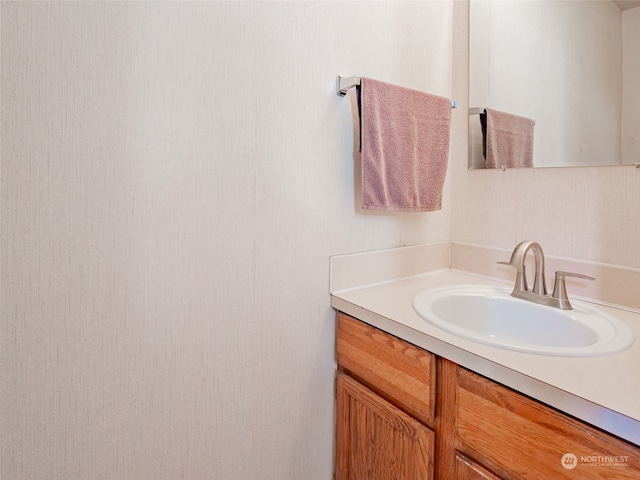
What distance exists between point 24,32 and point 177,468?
101 cm

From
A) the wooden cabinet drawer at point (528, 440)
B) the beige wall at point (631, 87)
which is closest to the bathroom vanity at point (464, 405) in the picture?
the wooden cabinet drawer at point (528, 440)

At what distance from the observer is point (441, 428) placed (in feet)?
2.63

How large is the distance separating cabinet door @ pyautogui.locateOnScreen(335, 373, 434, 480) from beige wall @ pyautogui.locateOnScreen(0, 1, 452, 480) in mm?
79

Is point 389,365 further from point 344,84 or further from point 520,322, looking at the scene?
point 344,84

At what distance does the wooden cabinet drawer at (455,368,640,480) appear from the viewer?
0.54m

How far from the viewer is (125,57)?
2.53ft

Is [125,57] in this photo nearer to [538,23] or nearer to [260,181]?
[260,181]

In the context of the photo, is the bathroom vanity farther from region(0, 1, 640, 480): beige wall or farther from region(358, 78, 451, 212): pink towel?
region(358, 78, 451, 212): pink towel

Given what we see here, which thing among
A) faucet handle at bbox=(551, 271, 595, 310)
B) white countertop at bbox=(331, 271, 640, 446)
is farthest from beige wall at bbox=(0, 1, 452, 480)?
faucet handle at bbox=(551, 271, 595, 310)

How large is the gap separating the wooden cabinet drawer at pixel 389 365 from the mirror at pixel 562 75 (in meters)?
0.78

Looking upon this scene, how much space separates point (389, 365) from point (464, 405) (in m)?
0.21

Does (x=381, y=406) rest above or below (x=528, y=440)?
below

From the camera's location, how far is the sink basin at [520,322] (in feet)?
2.45

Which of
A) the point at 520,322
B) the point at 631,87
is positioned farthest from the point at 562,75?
the point at 520,322
